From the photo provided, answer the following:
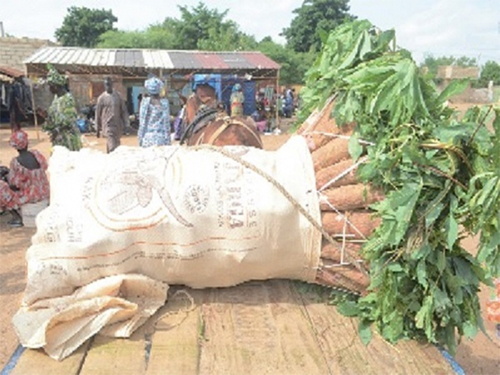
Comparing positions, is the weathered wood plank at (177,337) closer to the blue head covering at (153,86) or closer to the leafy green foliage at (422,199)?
the leafy green foliage at (422,199)

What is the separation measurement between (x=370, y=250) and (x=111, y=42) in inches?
1247

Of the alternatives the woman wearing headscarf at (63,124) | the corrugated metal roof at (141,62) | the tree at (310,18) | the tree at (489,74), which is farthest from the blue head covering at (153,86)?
the tree at (489,74)

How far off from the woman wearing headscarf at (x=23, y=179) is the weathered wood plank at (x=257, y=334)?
4804 millimetres

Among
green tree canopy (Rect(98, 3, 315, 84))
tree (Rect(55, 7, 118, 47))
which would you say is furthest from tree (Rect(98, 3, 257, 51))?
tree (Rect(55, 7, 118, 47))

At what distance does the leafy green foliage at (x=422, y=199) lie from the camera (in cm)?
162

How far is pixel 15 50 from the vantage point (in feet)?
66.2

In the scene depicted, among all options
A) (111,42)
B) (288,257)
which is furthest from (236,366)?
(111,42)

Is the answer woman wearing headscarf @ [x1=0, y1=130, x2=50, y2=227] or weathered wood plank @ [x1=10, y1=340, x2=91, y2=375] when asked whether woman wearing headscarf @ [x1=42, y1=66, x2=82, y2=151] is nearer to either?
woman wearing headscarf @ [x1=0, y1=130, x2=50, y2=227]

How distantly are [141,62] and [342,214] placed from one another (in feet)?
48.6

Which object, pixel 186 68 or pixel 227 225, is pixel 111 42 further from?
pixel 227 225

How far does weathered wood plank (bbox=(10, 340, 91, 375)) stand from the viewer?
5.28 ft

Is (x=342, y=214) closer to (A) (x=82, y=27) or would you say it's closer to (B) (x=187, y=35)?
(B) (x=187, y=35)

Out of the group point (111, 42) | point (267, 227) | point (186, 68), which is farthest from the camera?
point (111, 42)

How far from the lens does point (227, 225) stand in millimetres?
1873
